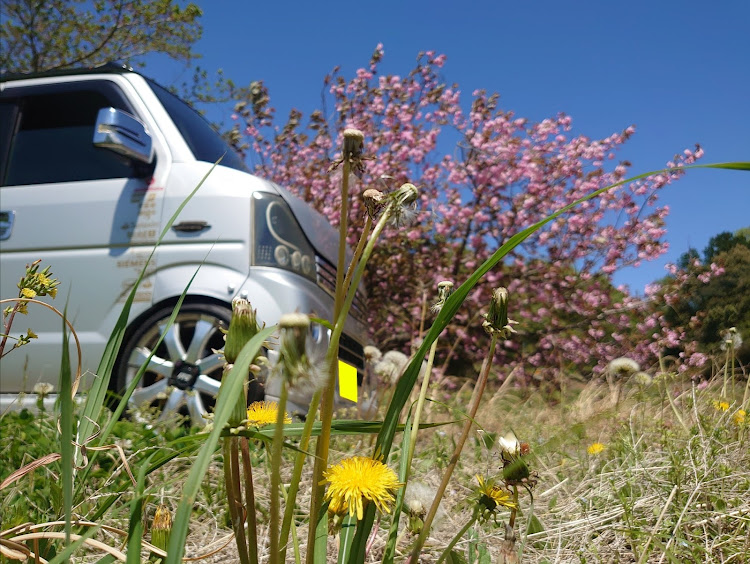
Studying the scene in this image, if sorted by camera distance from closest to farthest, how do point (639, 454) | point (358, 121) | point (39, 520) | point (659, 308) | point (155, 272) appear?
point (39, 520) < point (639, 454) < point (155, 272) < point (659, 308) < point (358, 121)

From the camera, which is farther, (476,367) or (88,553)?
(476,367)

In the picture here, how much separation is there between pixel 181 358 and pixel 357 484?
100 inches

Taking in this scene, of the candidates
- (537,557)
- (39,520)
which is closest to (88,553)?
(39,520)

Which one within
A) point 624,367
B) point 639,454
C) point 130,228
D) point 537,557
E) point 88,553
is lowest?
point 88,553

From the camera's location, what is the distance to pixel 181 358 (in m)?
2.99

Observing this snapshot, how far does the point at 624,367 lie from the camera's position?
6.07 ft

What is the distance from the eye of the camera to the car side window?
3.61 meters

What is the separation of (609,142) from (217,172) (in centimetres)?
585

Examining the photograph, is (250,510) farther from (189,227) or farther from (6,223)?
(6,223)

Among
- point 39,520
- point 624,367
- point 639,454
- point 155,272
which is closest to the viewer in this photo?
point 39,520

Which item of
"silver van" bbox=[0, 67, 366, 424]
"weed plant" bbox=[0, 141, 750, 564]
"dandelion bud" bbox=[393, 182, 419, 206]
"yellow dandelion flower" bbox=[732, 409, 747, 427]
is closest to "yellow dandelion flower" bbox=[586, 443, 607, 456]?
"weed plant" bbox=[0, 141, 750, 564]

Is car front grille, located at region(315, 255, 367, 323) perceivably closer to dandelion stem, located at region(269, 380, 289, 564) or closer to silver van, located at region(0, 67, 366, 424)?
silver van, located at region(0, 67, 366, 424)

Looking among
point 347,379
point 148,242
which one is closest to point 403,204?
point 347,379

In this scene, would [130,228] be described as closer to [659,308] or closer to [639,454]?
[639,454]
